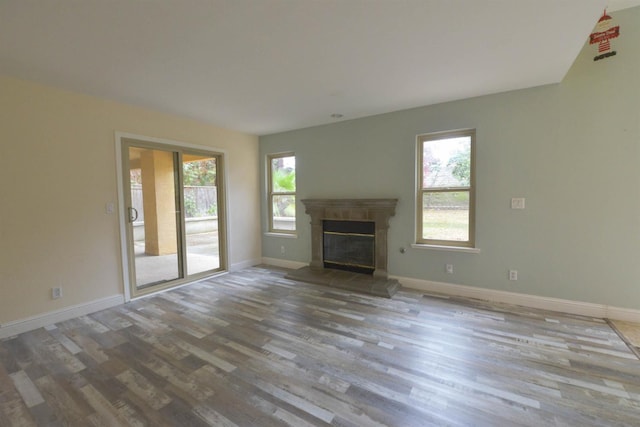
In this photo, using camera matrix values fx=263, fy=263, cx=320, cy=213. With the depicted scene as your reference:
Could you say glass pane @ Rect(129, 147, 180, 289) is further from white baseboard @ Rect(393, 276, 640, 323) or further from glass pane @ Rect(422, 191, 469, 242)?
glass pane @ Rect(422, 191, 469, 242)

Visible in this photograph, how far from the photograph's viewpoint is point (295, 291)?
3.71 meters

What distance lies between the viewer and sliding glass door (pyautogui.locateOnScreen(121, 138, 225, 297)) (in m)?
3.51

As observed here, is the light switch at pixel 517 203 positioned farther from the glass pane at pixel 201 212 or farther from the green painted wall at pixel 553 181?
the glass pane at pixel 201 212

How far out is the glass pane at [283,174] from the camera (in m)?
4.91

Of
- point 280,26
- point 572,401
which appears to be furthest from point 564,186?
point 280,26

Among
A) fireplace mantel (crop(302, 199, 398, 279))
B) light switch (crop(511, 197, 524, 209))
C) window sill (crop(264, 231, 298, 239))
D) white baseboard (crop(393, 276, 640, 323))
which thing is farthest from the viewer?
window sill (crop(264, 231, 298, 239))

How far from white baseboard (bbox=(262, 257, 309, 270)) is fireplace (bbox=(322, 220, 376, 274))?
0.56m

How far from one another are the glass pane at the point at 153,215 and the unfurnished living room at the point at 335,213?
3 cm

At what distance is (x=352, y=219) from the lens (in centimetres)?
416

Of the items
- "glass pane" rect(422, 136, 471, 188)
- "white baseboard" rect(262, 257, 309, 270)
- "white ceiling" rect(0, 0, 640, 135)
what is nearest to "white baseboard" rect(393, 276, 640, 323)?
"glass pane" rect(422, 136, 471, 188)

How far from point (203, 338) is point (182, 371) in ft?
1.54

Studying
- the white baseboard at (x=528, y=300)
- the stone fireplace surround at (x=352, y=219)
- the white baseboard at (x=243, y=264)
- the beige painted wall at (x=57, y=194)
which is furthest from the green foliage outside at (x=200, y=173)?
the white baseboard at (x=528, y=300)

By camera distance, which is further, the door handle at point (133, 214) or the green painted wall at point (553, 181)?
the door handle at point (133, 214)

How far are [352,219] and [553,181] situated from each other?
246 centimetres
